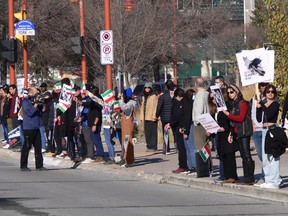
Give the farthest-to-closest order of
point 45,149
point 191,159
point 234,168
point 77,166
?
point 45,149
point 77,166
point 191,159
point 234,168

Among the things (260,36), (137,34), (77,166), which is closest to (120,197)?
(77,166)

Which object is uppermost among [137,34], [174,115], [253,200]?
[137,34]

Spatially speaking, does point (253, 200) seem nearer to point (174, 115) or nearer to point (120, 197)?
point (120, 197)

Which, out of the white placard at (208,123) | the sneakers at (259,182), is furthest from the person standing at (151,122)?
the sneakers at (259,182)

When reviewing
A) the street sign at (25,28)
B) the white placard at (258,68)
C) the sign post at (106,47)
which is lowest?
the white placard at (258,68)

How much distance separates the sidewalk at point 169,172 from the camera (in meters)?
14.6

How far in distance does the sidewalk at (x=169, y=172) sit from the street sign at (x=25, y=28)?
16.0ft

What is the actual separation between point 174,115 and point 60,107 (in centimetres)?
375

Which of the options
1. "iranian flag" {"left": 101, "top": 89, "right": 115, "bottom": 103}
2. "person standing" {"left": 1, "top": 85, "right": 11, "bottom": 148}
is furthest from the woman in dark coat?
"person standing" {"left": 1, "top": 85, "right": 11, "bottom": 148}

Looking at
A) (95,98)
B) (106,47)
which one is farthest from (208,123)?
(106,47)

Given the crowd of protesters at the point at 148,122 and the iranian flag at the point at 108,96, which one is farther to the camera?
the iranian flag at the point at 108,96

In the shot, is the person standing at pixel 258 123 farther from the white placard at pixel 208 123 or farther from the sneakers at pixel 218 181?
the sneakers at pixel 218 181

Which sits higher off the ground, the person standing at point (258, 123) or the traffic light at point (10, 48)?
the traffic light at point (10, 48)

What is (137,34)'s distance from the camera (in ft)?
122
